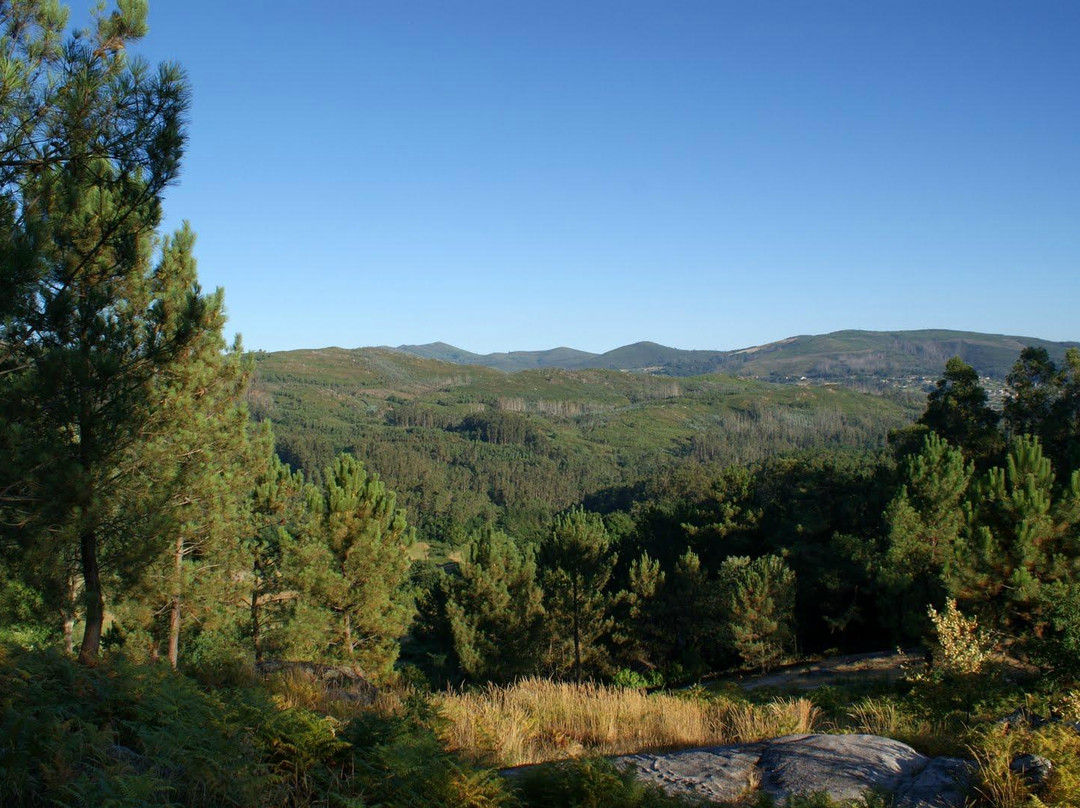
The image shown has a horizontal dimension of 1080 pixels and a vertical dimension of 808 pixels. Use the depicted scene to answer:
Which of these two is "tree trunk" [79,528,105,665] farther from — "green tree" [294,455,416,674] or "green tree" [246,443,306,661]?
"green tree" [294,455,416,674]

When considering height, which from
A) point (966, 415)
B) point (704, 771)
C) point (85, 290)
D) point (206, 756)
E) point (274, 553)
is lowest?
point (274, 553)

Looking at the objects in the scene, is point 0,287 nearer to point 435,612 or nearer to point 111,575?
point 111,575

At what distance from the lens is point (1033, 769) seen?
13.4ft

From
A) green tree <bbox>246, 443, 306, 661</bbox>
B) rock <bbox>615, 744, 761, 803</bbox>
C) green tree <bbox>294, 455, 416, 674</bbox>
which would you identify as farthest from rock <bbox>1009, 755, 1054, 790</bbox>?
green tree <bbox>294, 455, 416, 674</bbox>

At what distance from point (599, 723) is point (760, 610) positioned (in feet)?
69.3

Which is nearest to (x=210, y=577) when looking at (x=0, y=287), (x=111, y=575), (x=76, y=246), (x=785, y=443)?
Answer: (x=111, y=575)

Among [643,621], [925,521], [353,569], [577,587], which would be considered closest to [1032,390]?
[925,521]

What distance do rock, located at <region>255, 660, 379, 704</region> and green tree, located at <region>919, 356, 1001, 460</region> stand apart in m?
29.6

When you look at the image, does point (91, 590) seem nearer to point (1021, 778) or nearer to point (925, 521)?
point (1021, 778)

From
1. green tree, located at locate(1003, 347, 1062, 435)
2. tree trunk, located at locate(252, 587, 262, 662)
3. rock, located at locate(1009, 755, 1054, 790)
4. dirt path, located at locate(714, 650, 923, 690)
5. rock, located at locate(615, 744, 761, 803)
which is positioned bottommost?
dirt path, located at locate(714, 650, 923, 690)

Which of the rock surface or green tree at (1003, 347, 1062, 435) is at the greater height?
green tree at (1003, 347, 1062, 435)

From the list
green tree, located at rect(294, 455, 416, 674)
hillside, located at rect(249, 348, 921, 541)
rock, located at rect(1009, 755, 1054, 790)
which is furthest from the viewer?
hillside, located at rect(249, 348, 921, 541)

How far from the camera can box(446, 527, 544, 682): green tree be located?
25.7m

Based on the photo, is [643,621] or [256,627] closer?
[256,627]
